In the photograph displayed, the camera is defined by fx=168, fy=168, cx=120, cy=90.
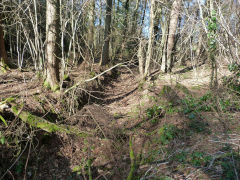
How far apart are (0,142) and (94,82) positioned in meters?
5.14

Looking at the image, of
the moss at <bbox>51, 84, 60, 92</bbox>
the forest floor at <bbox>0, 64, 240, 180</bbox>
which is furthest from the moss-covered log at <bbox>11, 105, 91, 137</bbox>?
the moss at <bbox>51, 84, 60, 92</bbox>

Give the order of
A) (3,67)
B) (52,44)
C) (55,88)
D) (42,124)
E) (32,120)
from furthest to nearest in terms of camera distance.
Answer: (3,67) < (55,88) < (52,44) < (42,124) < (32,120)

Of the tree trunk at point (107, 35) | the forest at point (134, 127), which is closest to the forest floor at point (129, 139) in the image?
the forest at point (134, 127)

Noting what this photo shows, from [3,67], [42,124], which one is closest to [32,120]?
[42,124]

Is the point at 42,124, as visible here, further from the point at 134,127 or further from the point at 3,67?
the point at 3,67

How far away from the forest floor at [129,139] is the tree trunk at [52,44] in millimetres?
444

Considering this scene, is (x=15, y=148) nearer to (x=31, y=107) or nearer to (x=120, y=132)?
(x=31, y=107)

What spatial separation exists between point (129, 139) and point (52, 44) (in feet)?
14.0

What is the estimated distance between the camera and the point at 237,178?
2.51m

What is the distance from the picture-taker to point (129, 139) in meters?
5.17

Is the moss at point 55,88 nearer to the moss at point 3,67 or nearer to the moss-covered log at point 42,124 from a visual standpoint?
the moss-covered log at point 42,124

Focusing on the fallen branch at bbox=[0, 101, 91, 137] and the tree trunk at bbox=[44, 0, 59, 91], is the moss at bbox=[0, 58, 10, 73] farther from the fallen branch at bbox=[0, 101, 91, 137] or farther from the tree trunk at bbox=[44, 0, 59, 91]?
the fallen branch at bbox=[0, 101, 91, 137]

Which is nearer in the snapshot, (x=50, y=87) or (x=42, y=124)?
(x=42, y=124)

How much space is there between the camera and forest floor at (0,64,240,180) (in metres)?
3.36
